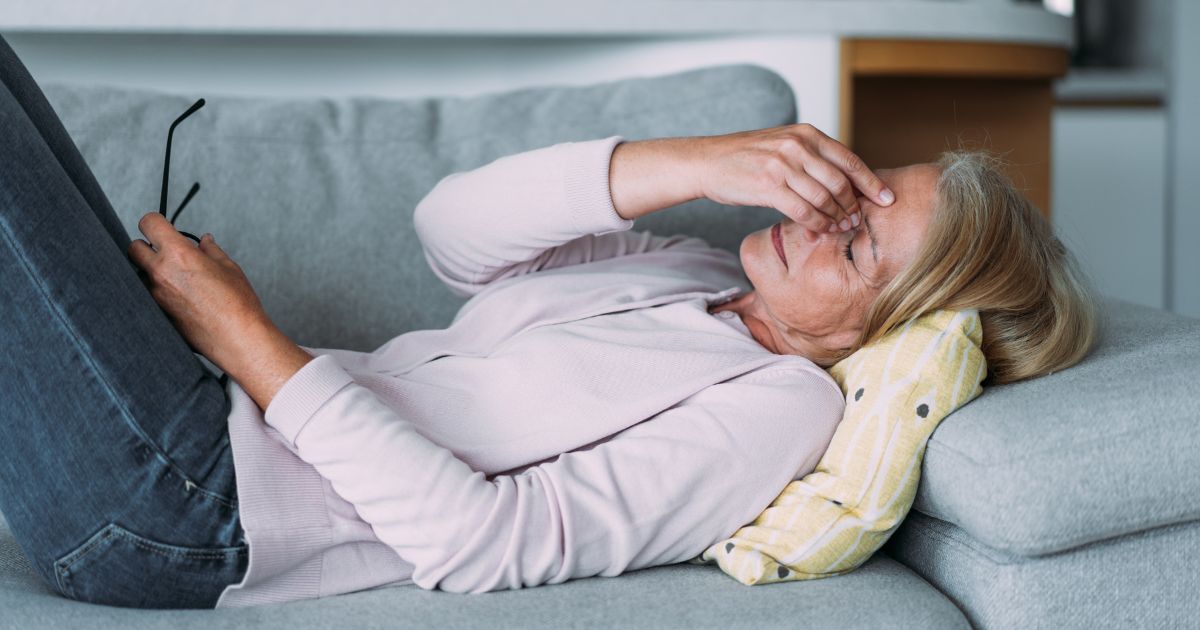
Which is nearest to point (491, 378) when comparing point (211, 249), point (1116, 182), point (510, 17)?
point (211, 249)

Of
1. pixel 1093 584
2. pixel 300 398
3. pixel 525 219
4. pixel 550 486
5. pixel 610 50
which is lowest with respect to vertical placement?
pixel 1093 584

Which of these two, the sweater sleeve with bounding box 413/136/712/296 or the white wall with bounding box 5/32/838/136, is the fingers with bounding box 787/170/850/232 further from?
the white wall with bounding box 5/32/838/136

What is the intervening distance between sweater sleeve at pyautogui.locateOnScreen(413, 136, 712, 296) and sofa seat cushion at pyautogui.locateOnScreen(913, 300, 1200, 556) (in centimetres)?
50

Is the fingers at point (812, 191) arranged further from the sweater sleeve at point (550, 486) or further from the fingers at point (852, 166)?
the sweater sleeve at point (550, 486)

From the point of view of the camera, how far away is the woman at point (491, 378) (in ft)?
3.36

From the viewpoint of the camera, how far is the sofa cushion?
159 centimetres

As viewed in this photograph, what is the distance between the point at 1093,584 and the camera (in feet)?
3.48

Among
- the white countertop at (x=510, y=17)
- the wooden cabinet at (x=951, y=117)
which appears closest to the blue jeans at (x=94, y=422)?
the white countertop at (x=510, y=17)

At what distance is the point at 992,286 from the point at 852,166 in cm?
21

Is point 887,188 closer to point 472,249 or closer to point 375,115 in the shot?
point 472,249

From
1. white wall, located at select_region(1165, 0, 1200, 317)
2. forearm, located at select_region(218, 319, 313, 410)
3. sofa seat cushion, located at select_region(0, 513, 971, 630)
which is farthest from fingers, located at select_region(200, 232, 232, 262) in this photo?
white wall, located at select_region(1165, 0, 1200, 317)

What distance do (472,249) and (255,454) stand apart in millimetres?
472

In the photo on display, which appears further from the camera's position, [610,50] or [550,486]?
[610,50]

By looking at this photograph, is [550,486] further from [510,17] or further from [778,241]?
[510,17]
